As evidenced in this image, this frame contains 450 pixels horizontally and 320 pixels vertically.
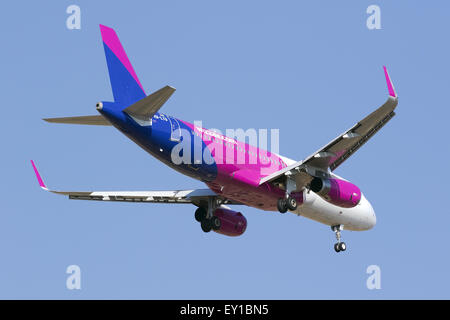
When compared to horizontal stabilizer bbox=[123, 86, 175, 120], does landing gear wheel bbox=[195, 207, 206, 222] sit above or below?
below

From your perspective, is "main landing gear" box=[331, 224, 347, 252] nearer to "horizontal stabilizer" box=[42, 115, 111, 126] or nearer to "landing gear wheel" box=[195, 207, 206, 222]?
"landing gear wheel" box=[195, 207, 206, 222]

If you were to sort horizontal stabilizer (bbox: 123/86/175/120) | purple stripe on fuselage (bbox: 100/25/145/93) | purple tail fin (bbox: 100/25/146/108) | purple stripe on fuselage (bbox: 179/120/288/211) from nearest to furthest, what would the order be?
horizontal stabilizer (bbox: 123/86/175/120)
purple tail fin (bbox: 100/25/146/108)
purple stripe on fuselage (bbox: 100/25/145/93)
purple stripe on fuselage (bbox: 179/120/288/211)

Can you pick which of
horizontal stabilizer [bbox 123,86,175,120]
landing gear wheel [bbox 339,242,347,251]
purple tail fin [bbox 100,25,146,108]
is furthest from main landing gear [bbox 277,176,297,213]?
purple tail fin [bbox 100,25,146,108]

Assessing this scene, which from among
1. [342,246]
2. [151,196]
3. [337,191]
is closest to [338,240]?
[342,246]

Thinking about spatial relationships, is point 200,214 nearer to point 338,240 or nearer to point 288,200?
point 288,200

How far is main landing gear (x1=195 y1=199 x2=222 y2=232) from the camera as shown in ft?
145

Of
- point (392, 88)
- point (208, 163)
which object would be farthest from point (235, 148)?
point (392, 88)

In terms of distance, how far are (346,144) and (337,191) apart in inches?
137

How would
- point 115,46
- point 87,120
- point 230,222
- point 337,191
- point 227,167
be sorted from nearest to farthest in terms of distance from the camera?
point 87,120 < point 115,46 < point 227,167 < point 337,191 < point 230,222

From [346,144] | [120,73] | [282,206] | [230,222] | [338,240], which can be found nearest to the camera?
[120,73]

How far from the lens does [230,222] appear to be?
4488 centimetres

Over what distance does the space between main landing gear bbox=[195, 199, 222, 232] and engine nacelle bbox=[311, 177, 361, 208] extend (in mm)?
5874

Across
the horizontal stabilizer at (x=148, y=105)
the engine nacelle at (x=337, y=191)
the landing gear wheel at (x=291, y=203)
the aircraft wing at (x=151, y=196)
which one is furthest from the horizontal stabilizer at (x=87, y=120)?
the engine nacelle at (x=337, y=191)

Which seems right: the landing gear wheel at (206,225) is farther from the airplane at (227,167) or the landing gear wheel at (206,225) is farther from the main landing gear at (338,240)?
the main landing gear at (338,240)
